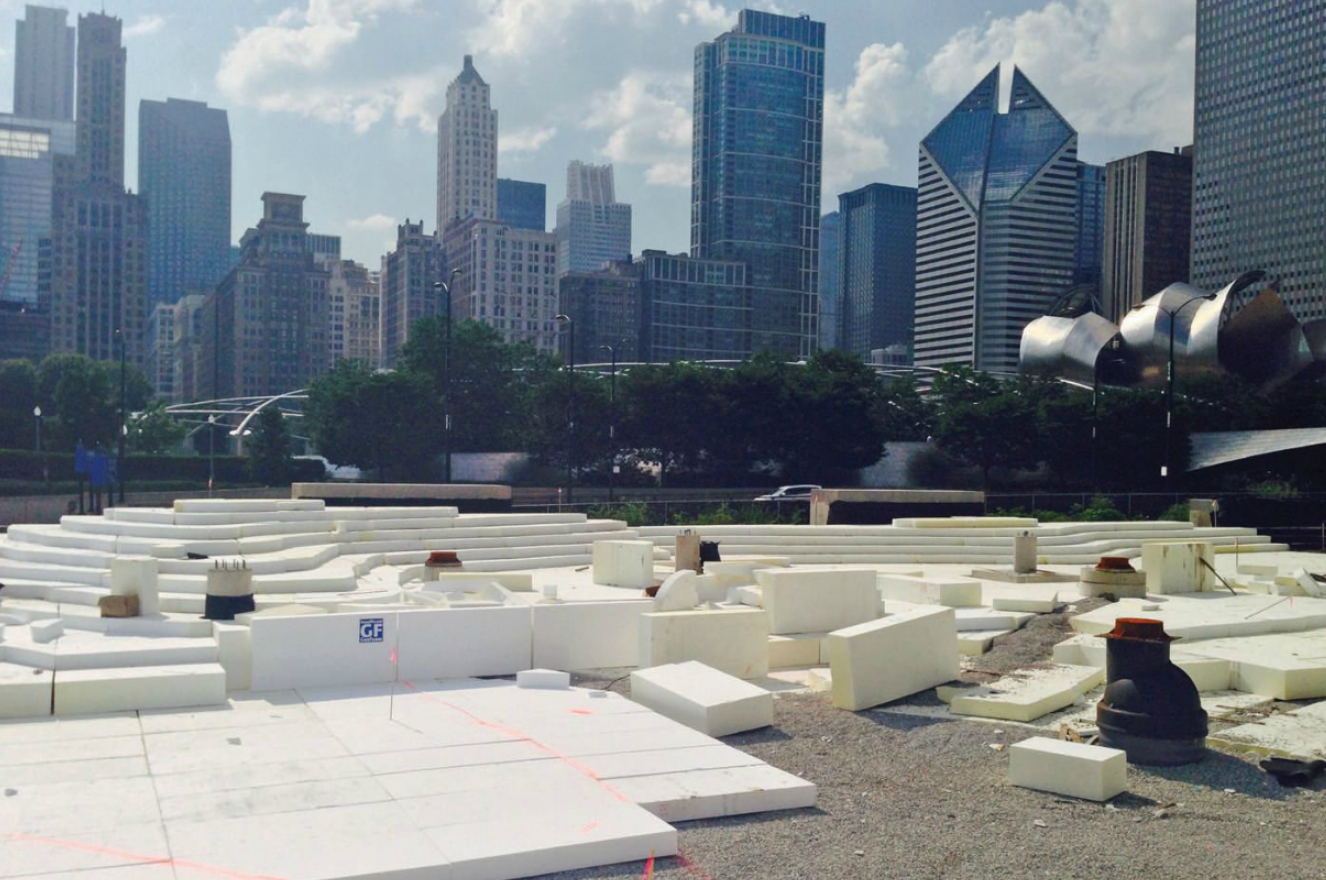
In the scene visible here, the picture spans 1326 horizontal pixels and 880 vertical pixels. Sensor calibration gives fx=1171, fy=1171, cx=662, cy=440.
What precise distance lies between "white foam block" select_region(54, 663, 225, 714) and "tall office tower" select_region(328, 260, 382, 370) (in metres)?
184

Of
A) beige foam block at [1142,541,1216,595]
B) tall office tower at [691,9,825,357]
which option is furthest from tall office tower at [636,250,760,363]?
beige foam block at [1142,541,1216,595]

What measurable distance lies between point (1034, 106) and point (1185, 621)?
538 ft

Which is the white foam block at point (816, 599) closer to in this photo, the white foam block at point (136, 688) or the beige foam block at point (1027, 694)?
the beige foam block at point (1027, 694)

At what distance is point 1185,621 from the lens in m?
15.6

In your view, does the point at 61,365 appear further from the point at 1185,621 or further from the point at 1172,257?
the point at 1172,257

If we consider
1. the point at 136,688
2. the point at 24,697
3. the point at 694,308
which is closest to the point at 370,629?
the point at 136,688

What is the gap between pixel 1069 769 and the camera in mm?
8445

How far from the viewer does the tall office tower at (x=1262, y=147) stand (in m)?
122

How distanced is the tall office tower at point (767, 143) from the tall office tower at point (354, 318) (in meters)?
56.0

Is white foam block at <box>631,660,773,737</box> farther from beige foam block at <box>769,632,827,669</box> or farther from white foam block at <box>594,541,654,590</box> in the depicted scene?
white foam block at <box>594,541,654,590</box>

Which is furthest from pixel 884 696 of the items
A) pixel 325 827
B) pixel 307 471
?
pixel 307 471

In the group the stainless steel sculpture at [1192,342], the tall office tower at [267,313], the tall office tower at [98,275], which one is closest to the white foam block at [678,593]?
the stainless steel sculpture at [1192,342]

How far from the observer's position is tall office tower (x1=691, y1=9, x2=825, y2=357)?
18238cm

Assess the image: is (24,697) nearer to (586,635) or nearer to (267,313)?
(586,635)
